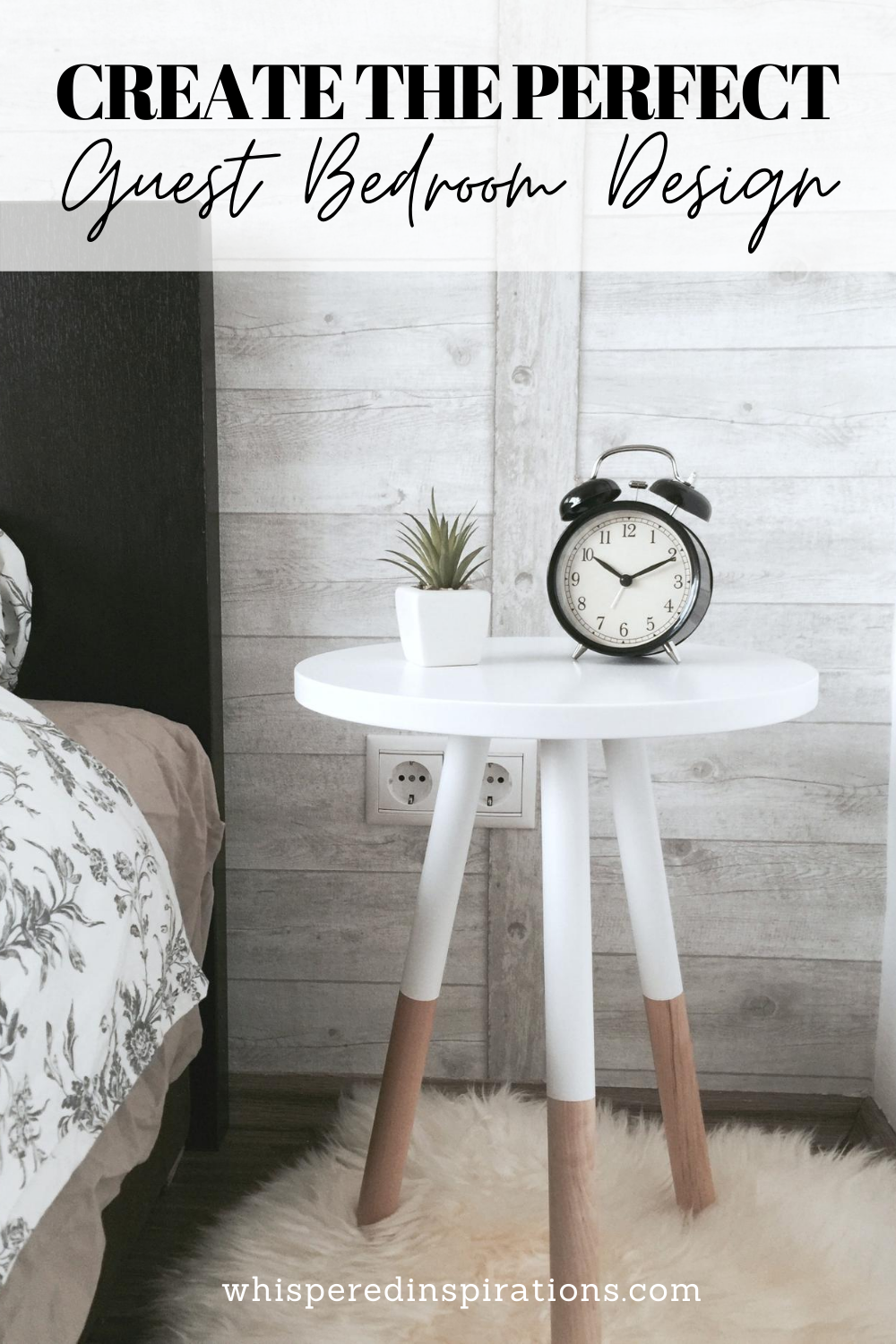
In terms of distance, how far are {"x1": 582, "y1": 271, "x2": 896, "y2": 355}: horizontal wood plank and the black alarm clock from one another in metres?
0.33

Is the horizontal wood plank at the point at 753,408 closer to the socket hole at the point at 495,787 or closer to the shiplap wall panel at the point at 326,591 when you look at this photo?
the shiplap wall panel at the point at 326,591

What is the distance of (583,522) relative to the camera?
3.21 feet

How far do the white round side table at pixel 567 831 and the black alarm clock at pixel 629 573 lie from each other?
30 millimetres

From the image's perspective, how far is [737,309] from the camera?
1235 mm

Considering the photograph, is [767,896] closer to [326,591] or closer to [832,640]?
[832,640]

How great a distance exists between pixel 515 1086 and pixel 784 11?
1291 millimetres

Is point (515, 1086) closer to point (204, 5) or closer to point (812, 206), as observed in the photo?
point (812, 206)

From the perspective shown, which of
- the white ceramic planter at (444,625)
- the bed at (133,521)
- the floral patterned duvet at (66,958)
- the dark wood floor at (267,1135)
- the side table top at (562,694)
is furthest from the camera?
the bed at (133,521)

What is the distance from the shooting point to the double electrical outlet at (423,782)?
131cm

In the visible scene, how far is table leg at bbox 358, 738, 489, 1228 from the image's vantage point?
1.00 metres

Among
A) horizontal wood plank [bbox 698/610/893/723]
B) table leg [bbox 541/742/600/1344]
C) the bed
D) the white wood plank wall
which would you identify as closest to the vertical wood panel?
the white wood plank wall

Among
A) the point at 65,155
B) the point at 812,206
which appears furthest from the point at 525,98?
the point at 65,155

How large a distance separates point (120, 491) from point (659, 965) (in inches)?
30.5

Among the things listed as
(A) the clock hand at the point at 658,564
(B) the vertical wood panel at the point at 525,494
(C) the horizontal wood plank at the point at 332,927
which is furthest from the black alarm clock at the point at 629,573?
(C) the horizontal wood plank at the point at 332,927
